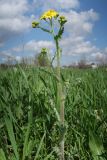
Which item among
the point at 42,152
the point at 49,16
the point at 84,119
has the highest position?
the point at 49,16

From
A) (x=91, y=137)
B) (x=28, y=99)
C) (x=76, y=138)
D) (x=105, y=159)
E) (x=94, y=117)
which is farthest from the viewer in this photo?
(x=28, y=99)

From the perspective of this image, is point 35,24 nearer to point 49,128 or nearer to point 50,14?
point 50,14

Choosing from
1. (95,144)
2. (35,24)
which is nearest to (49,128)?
(95,144)

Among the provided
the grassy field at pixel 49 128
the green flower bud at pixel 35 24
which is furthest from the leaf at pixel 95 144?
the green flower bud at pixel 35 24

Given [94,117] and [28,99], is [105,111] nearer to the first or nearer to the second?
[94,117]

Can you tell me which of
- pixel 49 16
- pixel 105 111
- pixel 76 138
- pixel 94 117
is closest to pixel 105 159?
pixel 76 138

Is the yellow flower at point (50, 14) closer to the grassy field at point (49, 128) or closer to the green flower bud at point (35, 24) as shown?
the green flower bud at point (35, 24)

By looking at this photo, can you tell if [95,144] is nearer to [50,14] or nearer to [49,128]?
[49,128]

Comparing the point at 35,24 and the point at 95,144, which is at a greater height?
the point at 35,24

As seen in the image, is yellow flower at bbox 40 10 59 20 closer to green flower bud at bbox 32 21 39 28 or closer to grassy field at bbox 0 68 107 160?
green flower bud at bbox 32 21 39 28

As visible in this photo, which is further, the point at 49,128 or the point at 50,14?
the point at 49,128

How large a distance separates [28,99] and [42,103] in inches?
11.7

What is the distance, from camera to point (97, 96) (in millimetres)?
3027

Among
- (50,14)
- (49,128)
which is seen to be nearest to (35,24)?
(50,14)
